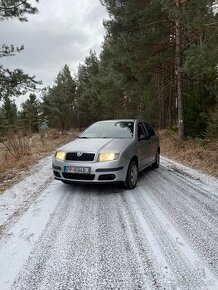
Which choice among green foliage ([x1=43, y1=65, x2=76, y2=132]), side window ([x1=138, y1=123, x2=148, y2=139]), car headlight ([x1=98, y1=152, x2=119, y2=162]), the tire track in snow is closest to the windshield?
side window ([x1=138, y1=123, x2=148, y2=139])

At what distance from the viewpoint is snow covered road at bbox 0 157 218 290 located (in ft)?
10.3

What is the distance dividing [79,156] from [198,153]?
7.89 metres

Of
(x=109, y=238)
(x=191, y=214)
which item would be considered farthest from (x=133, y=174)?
(x=109, y=238)

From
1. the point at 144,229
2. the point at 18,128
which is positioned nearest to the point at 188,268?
the point at 144,229

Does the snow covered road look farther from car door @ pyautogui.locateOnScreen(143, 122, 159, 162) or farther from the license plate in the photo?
car door @ pyautogui.locateOnScreen(143, 122, 159, 162)

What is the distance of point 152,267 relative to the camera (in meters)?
3.34

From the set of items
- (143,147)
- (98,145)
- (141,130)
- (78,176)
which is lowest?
(78,176)

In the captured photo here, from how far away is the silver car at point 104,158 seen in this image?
6348 mm

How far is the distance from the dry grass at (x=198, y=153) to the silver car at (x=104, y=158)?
10.9 ft

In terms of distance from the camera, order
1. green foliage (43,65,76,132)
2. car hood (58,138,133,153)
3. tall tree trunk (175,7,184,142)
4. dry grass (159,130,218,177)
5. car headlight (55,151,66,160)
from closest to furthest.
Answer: car hood (58,138,133,153) < car headlight (55,151,66,160) < dry grass (159,130,218,177) < tall tree trunk (175,7,184,142) < green foliage (43,65,76,132)

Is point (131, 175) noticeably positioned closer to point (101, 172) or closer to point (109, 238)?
point (101, 172)

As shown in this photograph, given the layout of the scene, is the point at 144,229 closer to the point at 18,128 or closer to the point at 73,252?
the point at 73,252

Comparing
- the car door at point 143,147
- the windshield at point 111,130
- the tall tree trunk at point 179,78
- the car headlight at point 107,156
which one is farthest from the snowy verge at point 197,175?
the tall tree trunk at point 179,78

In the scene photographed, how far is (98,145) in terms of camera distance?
6820 millimetres
